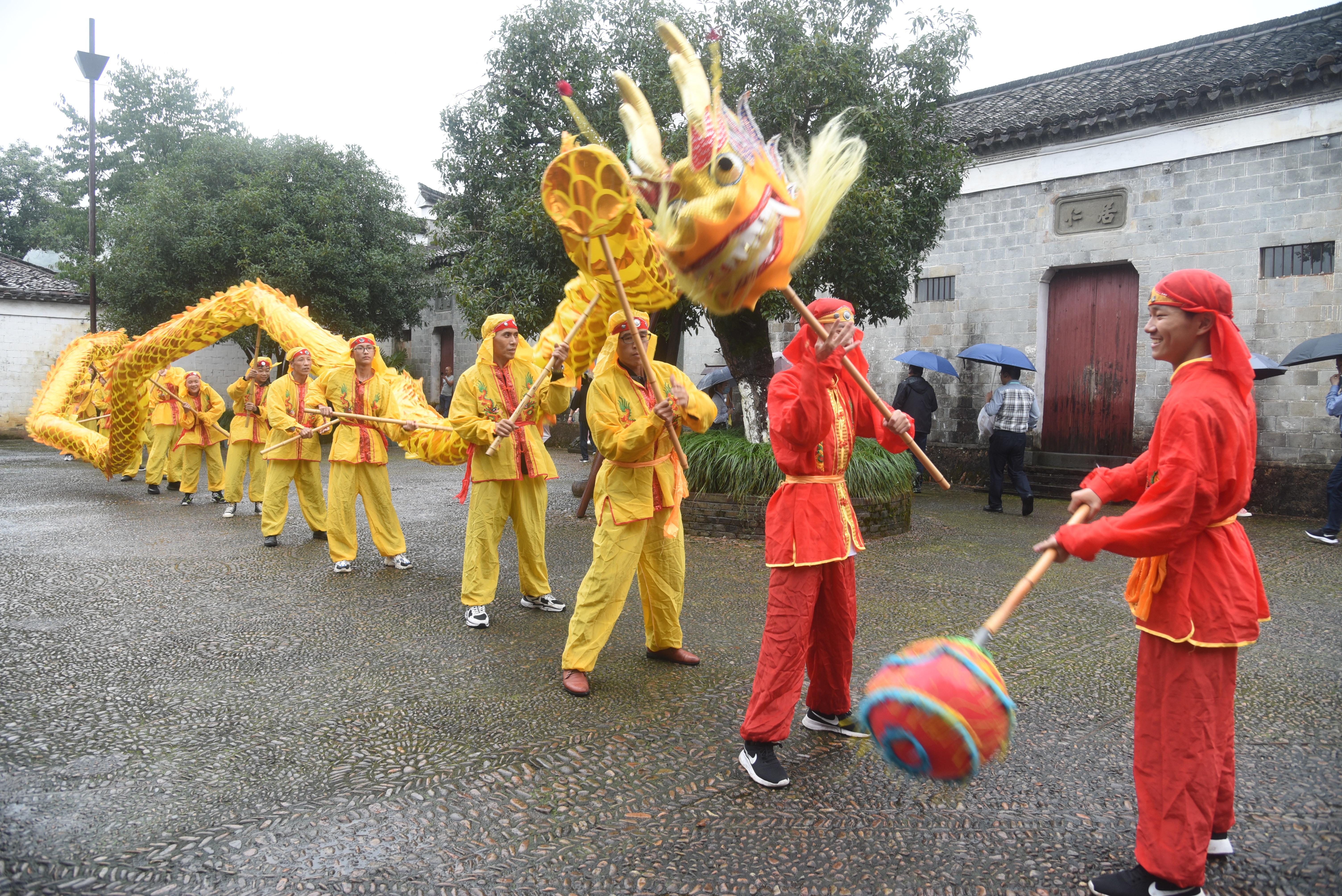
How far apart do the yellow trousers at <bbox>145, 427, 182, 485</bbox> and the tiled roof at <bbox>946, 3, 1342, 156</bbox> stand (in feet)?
36.3

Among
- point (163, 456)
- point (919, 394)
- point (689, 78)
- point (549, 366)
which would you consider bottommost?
point (163, 456)

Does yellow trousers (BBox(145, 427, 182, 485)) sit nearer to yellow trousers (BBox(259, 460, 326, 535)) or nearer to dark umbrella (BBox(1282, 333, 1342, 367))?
yellow trousers (BBox(259, 460, 326, 535))

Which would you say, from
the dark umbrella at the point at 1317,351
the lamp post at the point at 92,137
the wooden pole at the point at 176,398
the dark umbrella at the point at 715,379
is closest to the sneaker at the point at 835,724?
the dark umbrella at the point at 1317,351

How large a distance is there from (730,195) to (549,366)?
207cm

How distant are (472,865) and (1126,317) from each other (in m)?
11.6

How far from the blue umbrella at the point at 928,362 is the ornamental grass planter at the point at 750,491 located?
11.8ft

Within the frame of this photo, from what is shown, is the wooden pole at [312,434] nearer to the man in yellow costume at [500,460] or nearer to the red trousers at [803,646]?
the man in yellow costume at [500,460]

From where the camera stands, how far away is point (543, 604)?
5691 millimetres

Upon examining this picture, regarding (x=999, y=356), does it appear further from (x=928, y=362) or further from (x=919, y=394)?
(x=928, y=362)

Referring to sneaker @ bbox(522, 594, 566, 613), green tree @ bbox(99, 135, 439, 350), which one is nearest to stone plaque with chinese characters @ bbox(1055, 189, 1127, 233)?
sneaker @ bbox(522, 594, 566, 613)

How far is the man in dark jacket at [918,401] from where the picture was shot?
11664 mm

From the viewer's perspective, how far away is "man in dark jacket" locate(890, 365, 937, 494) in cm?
1166

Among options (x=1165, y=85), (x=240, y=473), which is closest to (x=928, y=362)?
(x=1165, y=85)

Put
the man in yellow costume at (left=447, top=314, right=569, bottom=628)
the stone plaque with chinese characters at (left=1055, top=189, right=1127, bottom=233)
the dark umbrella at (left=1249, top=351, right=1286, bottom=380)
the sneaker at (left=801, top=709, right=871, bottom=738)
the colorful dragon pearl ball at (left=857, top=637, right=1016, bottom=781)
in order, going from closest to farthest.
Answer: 1. the colorful dragon pearl ball at (left=857, top=637, right=1016, bottom=781)
2. the sneaker at (left=801, top=709, right=871, bottom=738)
3. the man in yellow costume at (left=447, top=314, right=569, bottom=628)
4. the dark umbrella at (left=1249, top=351, right=1286, bottom=380)
5. the stone plaque with chinese characters at (left=1055, top=189, right=1127, bottom=233)
